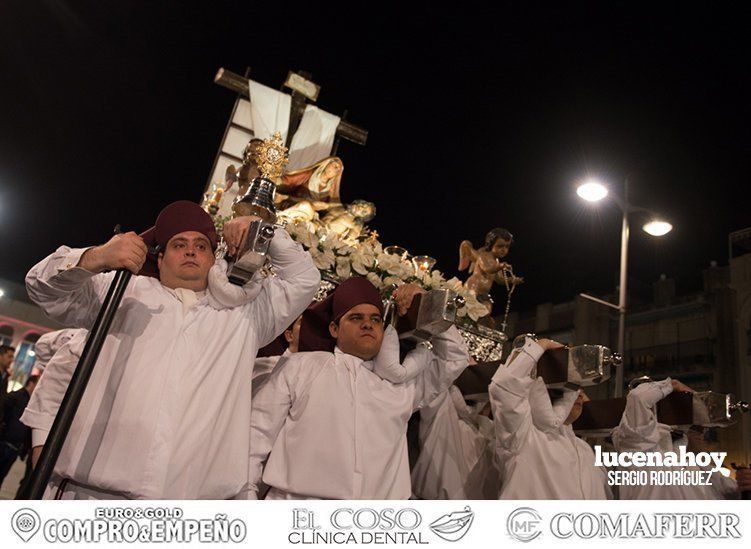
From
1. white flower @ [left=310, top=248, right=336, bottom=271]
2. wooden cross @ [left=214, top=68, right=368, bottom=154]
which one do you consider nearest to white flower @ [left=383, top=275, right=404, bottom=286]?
white flower @ [left=310, top=248, right=336, bottom=271]

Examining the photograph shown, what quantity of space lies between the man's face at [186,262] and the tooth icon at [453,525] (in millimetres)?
1495

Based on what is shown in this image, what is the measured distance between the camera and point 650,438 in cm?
371

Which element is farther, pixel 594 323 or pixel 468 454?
pixel 594 323

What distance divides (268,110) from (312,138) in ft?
2.56

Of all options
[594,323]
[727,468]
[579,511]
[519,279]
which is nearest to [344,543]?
[579,511]

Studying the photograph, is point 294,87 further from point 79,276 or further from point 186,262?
→ point 79,276

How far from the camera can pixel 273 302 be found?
2971 mm

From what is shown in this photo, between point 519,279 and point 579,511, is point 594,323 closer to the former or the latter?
point 519,279

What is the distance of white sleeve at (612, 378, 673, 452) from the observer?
372 centimetres

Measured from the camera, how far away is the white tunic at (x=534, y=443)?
359 cm

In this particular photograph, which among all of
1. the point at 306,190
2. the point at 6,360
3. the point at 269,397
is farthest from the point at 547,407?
the point at 6,360

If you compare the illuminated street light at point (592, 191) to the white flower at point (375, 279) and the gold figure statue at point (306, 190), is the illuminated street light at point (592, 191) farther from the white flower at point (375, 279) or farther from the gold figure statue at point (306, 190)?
the white flower at point (375, 279)

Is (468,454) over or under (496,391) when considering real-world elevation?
under

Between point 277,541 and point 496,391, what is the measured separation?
1.72 meters
